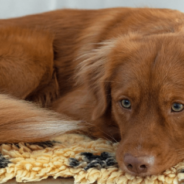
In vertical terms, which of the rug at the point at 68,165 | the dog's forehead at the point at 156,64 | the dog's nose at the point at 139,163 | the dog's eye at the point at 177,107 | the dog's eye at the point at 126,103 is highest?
the dog's forehead at the point at 156,64

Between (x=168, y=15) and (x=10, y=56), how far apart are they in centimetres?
132

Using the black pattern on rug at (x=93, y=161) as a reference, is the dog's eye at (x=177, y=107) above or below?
above

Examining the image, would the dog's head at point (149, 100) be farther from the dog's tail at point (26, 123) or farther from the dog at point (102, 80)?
the dog's tail at point (26, 123)

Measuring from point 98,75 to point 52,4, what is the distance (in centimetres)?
191

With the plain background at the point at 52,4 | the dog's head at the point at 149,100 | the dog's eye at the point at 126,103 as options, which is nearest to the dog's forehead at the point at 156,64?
the dog's head at the point at 149,100

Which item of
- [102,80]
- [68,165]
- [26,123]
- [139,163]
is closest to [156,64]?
[102,80]

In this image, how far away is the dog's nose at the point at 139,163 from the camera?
1.78 metres

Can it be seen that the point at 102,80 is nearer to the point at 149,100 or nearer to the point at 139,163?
the point at 149,100

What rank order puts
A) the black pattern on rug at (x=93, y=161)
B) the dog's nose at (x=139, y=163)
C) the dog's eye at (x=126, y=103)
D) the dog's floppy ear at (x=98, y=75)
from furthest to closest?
the dog's floppy ear at (x=98, y=75), the dog's eye at (x=126, y=103), the black pattern on rug at (x=93, y=161), the dog's nose at (x=139, y=163)

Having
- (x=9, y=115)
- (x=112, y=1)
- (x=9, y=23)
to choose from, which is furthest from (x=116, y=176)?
(x=112, y=1)

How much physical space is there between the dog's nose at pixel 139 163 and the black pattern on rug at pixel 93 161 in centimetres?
18

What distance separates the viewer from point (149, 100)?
2.01m

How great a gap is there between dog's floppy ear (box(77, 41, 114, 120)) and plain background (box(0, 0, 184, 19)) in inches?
55.5

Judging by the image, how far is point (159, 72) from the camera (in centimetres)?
203
